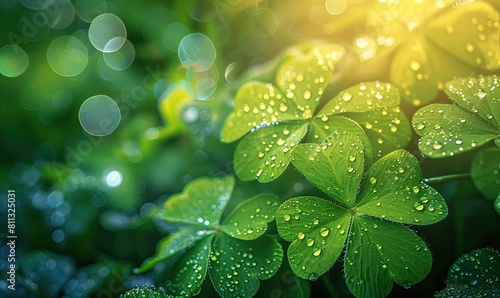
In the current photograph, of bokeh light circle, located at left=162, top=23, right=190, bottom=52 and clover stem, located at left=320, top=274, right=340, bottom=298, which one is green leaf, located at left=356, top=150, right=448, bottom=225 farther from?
bokeh light circle, located at left=162, top=23, right=190, bottom=52

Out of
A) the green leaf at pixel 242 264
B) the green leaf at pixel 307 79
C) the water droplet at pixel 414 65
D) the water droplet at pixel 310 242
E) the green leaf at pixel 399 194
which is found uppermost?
the green leaf at pixel 307 79

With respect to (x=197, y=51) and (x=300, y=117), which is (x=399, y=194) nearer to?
(x=300, y=117)

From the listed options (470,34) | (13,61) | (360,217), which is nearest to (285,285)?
(360,217)

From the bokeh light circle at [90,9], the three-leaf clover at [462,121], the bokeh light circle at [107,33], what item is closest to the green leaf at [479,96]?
the three-leaf clover at [462,121]

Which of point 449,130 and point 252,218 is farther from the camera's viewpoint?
point 252,218

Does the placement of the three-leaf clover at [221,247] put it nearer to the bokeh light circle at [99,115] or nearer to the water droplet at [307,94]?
the water droplet at [307,94]

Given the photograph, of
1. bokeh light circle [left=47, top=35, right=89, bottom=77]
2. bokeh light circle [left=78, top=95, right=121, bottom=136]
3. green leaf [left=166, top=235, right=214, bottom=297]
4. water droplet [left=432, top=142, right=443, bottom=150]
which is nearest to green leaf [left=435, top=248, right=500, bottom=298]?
water droplet [left=432, top=142, right=443, bottom=150]

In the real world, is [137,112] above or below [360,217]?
below
